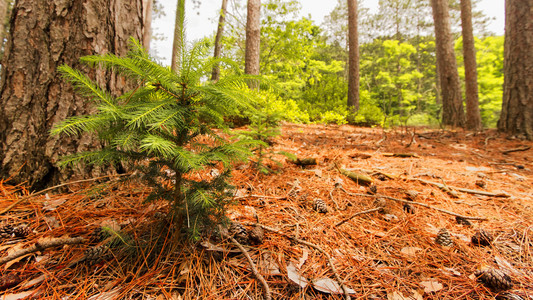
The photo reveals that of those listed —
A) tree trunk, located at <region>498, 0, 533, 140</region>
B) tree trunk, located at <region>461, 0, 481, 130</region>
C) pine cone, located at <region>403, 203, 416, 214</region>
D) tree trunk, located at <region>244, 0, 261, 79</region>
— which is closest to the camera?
pine cone, located at <region>403, 203, 416, 214</region>

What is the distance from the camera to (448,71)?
6336 millimetres

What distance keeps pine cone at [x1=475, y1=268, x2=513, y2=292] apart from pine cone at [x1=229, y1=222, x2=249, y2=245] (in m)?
1.14

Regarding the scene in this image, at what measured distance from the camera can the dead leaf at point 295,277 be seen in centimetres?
96

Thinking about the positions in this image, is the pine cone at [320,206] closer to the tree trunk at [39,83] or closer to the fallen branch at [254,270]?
the fallen branch at [254,270]

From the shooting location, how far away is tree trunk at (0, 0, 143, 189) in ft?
4.84

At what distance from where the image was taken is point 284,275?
101 cm

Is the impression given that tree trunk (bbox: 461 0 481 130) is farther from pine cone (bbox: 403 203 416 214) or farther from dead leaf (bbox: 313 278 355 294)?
dead leaf (bbox: 313 278 355 294)

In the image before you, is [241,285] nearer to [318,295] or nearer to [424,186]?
[318,295]

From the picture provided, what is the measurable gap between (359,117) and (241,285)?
7595 mm

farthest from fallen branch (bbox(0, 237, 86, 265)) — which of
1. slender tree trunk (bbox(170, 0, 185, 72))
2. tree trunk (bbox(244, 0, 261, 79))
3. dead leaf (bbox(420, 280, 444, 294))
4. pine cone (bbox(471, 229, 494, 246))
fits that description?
tree trunk (bbox(244, 0, 261, 79))

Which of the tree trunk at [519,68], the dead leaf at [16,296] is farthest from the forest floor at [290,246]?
the tree trunk at [519,68]

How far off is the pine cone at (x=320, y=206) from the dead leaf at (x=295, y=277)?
22.7 inches

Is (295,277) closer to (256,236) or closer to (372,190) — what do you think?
(256,236)

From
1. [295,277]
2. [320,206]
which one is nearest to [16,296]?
[295,277]
